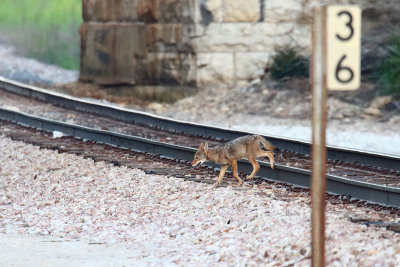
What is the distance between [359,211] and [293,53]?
11.4 m

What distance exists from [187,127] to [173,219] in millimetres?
6343

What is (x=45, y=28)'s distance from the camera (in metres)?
32.9

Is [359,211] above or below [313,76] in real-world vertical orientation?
below

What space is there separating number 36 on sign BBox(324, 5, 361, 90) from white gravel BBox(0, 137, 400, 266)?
1.69m

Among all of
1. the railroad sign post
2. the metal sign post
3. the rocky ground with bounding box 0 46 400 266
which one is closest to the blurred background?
the rocky ground with bounding box 0 46 400 266

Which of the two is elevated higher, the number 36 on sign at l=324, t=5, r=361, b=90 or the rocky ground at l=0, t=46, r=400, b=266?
the number 36 on sign at l=324, t=5, r=361, b=90

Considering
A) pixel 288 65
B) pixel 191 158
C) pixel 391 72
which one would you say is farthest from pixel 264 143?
pixel 288 65

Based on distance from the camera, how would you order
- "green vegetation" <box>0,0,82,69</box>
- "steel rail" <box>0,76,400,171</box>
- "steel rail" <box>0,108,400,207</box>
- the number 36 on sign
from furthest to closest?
1. "green vegetation" <box>0,0,82,69</box>
2. "steel rail" <box>0,76,400,171</box>
3. "steel rail" <box>0,108,400,207</box>
4. the number 36 on sign

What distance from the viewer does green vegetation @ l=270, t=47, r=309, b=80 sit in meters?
19.4

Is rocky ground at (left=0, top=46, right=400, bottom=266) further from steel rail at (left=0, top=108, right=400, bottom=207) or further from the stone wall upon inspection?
the stone wall

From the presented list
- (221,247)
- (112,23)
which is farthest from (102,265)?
(112,23)

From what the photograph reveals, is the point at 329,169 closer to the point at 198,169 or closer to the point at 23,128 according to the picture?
the point at 198,169

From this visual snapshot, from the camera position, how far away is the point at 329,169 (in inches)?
435

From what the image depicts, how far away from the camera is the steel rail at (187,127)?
11430mm
